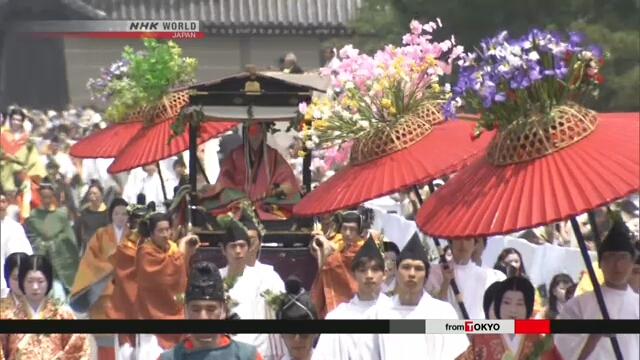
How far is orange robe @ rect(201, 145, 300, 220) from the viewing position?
15.5 feet

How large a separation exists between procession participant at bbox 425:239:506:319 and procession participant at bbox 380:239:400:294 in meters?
0.10

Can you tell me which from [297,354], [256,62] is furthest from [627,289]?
[256,62]

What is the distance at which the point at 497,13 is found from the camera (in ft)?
15.5

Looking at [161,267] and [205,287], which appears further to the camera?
[161,267]

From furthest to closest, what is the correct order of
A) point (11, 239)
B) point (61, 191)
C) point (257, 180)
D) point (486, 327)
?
point (61, 191)
point (11, 239)
point (257, 180)
point (486, 327)

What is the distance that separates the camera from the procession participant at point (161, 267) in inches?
170

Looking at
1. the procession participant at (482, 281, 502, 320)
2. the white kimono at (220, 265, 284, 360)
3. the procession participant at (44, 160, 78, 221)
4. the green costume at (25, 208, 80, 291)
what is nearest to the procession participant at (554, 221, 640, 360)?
the procession participant at (482, 281, 502, 320)

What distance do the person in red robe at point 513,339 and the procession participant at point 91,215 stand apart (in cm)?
240

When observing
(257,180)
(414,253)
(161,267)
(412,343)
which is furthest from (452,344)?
(257,180)

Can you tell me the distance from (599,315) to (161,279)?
1570mm

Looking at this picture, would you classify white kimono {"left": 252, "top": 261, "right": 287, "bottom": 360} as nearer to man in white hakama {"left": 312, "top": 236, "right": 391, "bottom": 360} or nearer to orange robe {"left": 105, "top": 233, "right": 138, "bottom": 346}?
man in white hakama {"left": 312, "top": 236, "right": 391, "bottom": 360}

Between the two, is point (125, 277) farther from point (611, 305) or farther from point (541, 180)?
point (541, 180)

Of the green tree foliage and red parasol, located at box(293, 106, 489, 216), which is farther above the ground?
the green tree foliage

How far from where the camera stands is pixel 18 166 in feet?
19.1
